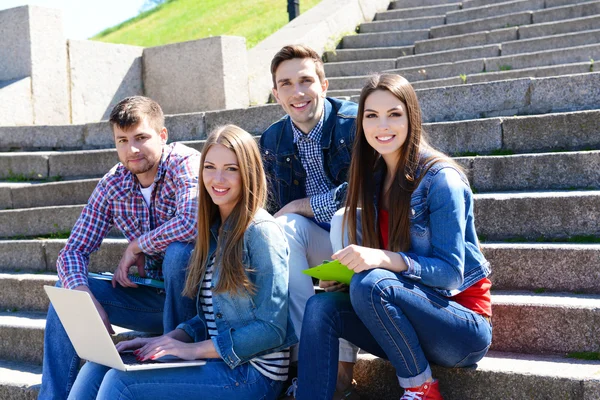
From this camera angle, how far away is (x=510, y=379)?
9.45ft

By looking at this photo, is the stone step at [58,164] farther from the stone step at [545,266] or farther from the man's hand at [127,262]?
the stone step at [545,266]

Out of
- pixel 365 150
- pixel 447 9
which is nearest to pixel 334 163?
pixel 365 150

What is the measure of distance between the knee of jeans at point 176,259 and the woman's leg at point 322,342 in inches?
28.1

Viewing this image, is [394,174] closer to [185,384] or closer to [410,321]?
[410,321]

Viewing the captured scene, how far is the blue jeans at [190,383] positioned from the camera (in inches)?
107

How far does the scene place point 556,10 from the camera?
25.5 ft

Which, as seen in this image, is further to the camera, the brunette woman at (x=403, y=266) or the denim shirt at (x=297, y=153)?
the denim shirt at (x=297, y=153)

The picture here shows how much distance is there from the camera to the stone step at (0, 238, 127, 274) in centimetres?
473

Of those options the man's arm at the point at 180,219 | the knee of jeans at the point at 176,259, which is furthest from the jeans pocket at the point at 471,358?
the man's arm at the point at 180,219

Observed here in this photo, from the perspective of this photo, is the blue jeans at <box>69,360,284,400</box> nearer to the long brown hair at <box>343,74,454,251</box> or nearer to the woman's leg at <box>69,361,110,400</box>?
the woman's leg at <box>69,361,110,400</box>

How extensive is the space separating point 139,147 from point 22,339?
1456 mm

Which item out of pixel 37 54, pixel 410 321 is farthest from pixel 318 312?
pixel 37 54

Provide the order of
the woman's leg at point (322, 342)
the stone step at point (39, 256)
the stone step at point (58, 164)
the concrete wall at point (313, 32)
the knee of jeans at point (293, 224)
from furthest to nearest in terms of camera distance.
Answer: the concrete wall at point (313, 32), the stone step at point (58, 164), the stone step at point (39, 256), the knee of jeans at point (293, 224), the woman's leg at point (322, 342)

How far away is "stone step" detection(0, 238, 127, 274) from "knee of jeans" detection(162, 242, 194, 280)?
Answer: 4.75 feet
